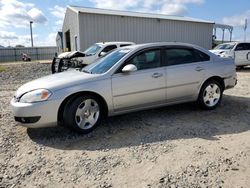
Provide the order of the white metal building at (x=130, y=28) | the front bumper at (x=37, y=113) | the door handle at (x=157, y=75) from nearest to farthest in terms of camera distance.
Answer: the front bumper at (x=37, y=113) → the door handle at (x=157, y=75) → the white metal building at (x=130, y=28)

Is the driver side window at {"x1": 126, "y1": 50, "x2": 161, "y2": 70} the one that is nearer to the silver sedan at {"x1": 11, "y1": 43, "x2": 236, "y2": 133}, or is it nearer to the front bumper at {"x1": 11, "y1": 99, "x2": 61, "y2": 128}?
the silver sedan at {"x1": 11, "y1": 43, "x2": 236, "y2": 133}

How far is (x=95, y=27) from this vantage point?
19.0 metres

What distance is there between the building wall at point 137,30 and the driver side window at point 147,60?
14135 millimetres

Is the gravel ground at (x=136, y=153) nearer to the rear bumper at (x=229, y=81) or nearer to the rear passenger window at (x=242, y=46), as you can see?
the rear bumper at (x=229, y=81)

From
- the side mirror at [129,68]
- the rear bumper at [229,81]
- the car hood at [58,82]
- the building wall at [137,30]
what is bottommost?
the rear bumper at [229,81]

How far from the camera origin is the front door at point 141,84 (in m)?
4.83

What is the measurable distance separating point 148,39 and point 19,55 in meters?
25.8

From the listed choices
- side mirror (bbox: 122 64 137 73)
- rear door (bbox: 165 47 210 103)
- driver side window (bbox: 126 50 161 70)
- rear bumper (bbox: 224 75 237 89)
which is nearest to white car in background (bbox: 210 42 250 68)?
rear bumper (bbox: 224 75 237 89)

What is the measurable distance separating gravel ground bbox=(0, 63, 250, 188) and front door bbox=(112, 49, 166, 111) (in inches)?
17.4

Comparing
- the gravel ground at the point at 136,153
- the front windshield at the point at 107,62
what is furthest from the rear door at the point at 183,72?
the front windshield at the point at 107,62

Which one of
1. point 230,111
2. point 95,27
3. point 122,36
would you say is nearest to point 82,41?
point 95,27

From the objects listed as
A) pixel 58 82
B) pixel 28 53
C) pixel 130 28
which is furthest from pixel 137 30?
pixel 28 53

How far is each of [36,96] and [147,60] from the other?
221 cm

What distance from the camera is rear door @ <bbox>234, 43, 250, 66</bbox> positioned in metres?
14.5
